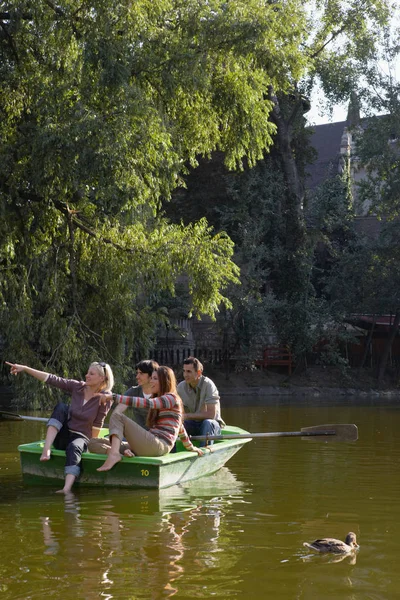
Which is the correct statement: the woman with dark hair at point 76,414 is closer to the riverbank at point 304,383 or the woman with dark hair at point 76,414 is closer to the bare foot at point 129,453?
the bare foot at point 129,453

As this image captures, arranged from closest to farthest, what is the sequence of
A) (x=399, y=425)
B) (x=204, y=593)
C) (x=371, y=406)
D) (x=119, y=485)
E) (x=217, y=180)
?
1. (x=204, y=593)
2. (x=119, y=485)
3. (x=399, y=425)
4. (x=371, y=406)
5. (x=217, y=180)

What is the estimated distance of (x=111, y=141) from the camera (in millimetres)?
13297

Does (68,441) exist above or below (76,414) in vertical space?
below

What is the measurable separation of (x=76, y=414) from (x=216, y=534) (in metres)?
2.90

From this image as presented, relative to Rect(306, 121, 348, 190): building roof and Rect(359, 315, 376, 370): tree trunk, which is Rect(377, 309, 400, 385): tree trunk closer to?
Rect(359, 315, 376, 370): tree trunk

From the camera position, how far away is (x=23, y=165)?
14234mm

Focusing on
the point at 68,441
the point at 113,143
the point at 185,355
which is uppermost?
the point at 113,143

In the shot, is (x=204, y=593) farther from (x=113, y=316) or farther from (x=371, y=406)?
(x=371, y=406)

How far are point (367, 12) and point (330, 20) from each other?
56.3 inches

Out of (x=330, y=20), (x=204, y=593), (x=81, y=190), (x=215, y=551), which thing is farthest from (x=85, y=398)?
(x=330, y=20)

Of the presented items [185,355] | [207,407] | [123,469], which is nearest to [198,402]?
[207,407]

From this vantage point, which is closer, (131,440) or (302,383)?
(131,440)

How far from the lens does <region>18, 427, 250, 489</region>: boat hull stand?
31.3 feet

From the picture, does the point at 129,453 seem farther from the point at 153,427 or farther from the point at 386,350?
the point at 386,350
